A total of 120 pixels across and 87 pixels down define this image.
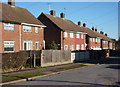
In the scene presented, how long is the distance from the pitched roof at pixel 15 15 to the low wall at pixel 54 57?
7117 mm

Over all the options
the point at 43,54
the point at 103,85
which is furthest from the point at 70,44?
the point at 103,85

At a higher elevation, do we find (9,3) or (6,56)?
(9,3)

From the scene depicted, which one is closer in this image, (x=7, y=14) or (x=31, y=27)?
(x=7, y=14)

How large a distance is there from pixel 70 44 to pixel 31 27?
12872mm

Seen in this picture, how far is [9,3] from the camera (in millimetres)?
30562

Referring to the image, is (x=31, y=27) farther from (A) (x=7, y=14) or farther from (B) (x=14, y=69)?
(B) (x=14, y=69)

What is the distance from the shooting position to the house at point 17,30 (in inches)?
966

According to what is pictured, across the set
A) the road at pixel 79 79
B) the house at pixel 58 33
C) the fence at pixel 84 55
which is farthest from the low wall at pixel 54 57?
the house at pixel 58 33

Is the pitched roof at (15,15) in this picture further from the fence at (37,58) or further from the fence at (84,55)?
the fence at (84,55)

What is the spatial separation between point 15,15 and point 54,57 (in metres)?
9.23

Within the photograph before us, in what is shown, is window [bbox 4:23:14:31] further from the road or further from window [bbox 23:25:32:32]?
the road

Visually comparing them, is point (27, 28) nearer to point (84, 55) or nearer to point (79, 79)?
point (84, 55)

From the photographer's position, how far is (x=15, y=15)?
27.9 metres

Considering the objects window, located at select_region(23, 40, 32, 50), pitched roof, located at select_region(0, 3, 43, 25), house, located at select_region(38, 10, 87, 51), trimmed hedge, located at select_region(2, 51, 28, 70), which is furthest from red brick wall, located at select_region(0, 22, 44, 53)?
trimmed hedge, located at select_region(2, 51, 28, 70)
